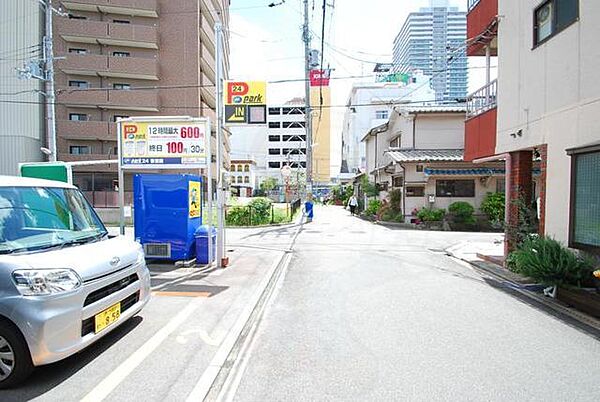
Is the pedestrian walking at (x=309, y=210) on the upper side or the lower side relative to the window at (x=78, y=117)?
lower

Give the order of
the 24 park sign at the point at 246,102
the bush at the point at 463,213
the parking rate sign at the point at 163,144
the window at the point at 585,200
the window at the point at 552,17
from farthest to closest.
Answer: the bush at the point at 463,213 < the parking rate sign at the point at 163,144 < the 24 park sign at the point at 246,102 < the window at the point at 552,17 < the window at the point at 585,200

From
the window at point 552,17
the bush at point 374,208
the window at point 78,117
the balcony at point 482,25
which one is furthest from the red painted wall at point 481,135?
the window at point 78,117

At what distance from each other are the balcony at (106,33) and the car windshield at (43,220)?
2894 cm

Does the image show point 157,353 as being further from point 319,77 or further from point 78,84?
point 78,84

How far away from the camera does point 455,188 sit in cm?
2127

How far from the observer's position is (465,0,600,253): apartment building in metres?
6.43

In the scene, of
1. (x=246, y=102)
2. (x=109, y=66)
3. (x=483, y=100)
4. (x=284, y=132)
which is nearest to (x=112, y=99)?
(x=109, y=66)

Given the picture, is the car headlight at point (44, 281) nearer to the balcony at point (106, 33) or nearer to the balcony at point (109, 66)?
the balcony at point (109, 66)

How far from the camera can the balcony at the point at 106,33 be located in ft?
94.7

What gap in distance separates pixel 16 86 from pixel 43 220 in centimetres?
2881

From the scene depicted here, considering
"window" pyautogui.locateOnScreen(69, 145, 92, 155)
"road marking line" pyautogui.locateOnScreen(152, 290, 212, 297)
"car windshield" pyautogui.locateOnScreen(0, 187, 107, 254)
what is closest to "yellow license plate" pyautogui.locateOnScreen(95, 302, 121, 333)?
"car windshield" pyautogui.locateOnScreen(0, 187, 107, 254)

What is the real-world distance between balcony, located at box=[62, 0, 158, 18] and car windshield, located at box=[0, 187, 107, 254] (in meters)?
29.9

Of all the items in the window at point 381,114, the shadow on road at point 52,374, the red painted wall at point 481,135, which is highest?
the window at point 381,114

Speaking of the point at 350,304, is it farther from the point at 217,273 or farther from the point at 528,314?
the point at 217,273
